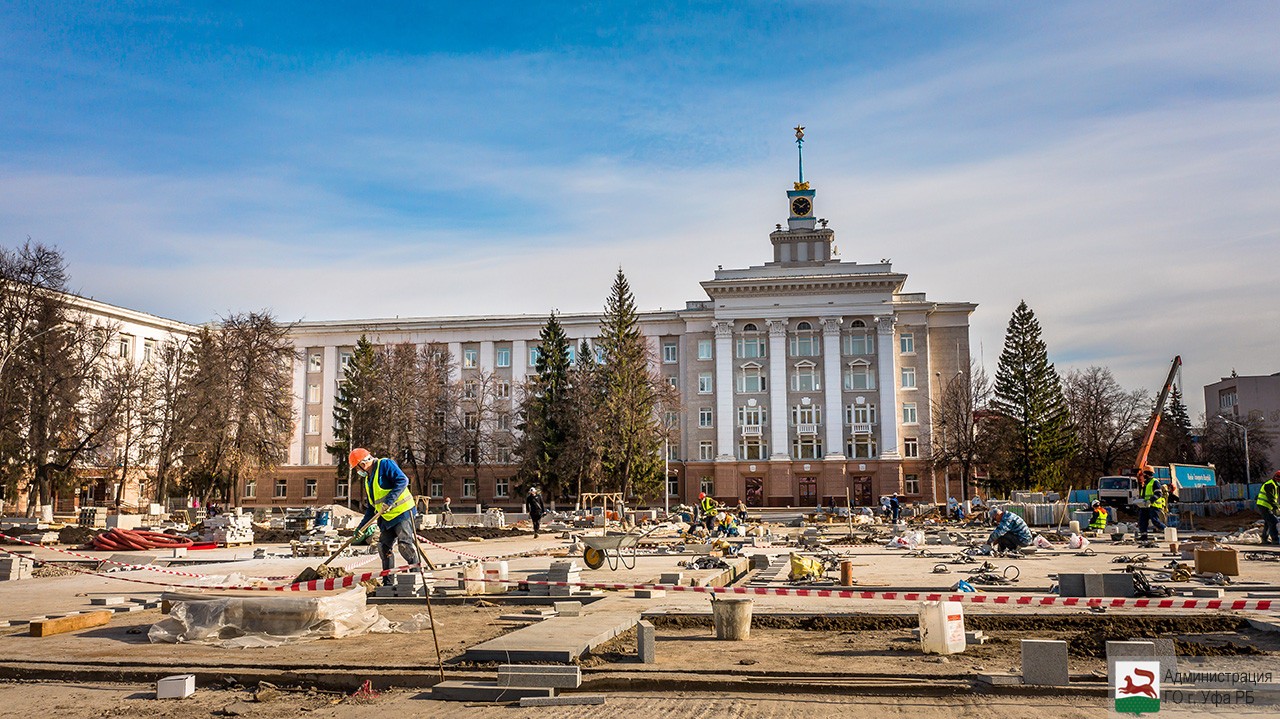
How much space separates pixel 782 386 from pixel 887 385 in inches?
304

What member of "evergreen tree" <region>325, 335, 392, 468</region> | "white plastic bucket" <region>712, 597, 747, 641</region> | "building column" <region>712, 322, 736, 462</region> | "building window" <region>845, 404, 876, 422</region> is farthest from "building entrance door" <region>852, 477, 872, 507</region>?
A: "white plastic bucket" <region>712, 597, 747, 641</region>

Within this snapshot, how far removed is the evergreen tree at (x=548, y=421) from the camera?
69.4 metres

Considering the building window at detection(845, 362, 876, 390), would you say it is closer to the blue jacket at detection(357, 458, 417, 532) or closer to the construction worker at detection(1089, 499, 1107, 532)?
the construction worker at detection(1089, 499, 1107, 532)

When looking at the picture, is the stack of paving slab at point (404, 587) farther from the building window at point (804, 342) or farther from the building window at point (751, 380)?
the building window at point (804, 342)

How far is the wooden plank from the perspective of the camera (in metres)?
11.0

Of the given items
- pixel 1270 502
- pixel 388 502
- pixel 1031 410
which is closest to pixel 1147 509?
pixel 1270 502

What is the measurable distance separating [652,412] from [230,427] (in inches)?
1218

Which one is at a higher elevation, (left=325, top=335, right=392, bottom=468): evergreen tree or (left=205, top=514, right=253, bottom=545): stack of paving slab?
(left=325, top=335, right=392, bottom=468): evergreen tree

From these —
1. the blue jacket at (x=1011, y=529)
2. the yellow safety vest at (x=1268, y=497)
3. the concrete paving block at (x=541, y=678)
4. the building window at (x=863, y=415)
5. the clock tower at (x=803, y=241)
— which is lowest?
the concrete paving block at (x=541, y=678)

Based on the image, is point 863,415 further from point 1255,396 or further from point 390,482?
point 390,482

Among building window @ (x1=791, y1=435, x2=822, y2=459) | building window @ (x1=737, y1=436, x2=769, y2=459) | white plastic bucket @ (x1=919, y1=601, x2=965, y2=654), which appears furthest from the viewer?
building window @ (x1=737, y1=436, x2=769, y2=459)

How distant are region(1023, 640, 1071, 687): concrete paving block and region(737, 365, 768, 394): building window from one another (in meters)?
69.1

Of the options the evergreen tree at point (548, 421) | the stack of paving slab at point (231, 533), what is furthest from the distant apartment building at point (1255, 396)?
the stack of paving slab at point (231, 533)

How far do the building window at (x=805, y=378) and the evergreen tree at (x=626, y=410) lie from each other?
11253 millimetres
